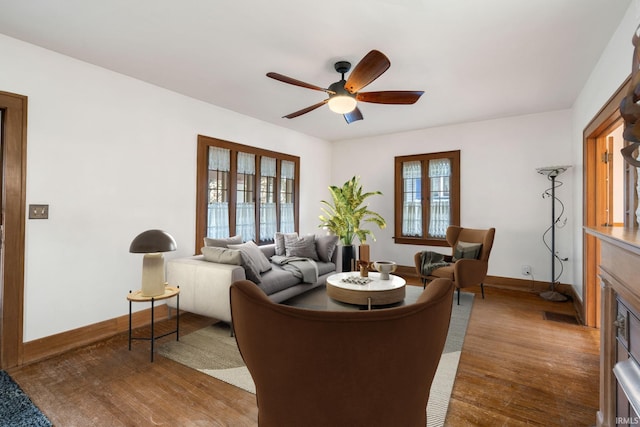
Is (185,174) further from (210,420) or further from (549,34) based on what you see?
(549,34)

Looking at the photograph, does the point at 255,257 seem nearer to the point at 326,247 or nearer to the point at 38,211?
the point at 326,247

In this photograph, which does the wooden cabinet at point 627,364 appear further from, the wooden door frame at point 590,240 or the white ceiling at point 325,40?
the wooden door frame at point 590,240

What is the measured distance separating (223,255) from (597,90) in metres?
4.00

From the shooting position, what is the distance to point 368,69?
2.32m

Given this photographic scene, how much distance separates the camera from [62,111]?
110 inches

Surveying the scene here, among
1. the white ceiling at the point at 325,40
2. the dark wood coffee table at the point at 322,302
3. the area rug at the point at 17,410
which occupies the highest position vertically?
the white ceiling at the point at 325,40

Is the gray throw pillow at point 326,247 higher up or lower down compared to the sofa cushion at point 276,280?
higher up

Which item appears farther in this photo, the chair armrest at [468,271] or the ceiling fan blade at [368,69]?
the chair armrest at [468,271]

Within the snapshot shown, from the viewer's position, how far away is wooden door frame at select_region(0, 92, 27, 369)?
8.18 feet

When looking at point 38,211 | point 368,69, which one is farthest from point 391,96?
point 38,211

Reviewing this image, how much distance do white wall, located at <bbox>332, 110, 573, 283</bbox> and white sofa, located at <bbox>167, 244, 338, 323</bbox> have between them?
3.02 metres

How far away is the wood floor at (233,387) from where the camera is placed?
1863 mm

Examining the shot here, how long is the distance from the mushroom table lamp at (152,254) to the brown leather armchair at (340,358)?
1842mm

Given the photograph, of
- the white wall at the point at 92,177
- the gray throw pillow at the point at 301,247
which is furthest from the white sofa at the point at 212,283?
the gray throw pillow at the point at 301,247
